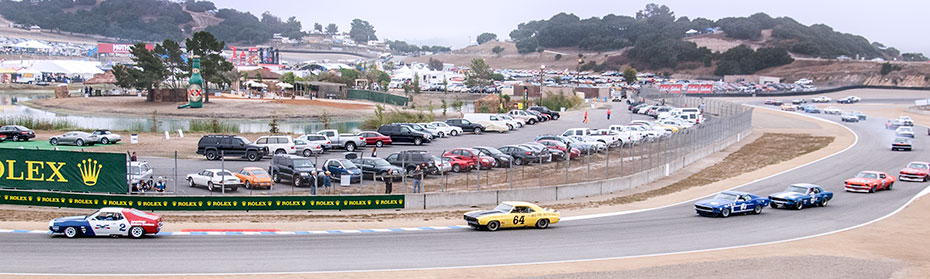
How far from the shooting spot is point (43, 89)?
144250 millimetres

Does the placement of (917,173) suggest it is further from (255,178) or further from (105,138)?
(105,138)

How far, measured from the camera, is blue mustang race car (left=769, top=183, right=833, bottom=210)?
33.1 meters

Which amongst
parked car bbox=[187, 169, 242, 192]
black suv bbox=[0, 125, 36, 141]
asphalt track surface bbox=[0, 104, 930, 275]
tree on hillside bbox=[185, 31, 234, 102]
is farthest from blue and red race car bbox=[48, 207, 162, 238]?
tree on hillside bbox=[185, 31, 234, 102]

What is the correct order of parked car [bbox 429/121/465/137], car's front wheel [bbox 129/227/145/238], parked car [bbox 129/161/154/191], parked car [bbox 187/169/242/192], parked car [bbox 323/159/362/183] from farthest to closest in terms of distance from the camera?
1. parked car [bbox 429/121/465/137]
2. parked car [bbox 323/159/362/183]
3. parked car [bbox 187/169/242/192]
4. parked car [bbox 129/161/154/191]
5. car's front wheel [bbox 129/227/145/238]

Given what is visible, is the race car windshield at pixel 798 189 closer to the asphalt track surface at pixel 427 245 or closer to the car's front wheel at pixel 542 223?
the asphalt track surface at pixel 427 245

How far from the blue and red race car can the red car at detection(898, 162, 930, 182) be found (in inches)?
1448

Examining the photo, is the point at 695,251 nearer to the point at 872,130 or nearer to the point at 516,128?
the point at 516,128

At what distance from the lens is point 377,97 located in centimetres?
12056

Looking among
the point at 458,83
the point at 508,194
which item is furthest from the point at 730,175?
the point at 458,83

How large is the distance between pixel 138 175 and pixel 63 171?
2636mm

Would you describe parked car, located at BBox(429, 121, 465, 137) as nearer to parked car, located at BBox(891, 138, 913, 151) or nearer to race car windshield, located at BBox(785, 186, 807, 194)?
race car windshield, located at BBox(785, 186, 807, 194)

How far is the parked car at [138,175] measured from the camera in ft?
100

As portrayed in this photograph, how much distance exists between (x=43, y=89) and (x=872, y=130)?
134 m

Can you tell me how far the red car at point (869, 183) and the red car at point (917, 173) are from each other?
387 cm
